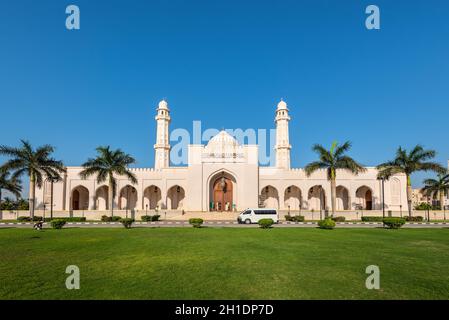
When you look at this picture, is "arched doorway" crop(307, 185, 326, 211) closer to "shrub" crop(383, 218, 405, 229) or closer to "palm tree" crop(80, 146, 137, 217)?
"shrub" crop(383, 218, 405, 229)

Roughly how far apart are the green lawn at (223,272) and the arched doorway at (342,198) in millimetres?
29740

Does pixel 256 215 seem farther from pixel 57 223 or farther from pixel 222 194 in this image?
pixel 57 223

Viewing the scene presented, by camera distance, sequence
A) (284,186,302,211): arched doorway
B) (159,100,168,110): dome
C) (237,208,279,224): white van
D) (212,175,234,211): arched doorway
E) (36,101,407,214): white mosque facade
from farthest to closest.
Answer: (159,100,168,110): dome < (284,186,302,211): arched doorway < (212,175,234,211): arched doorway < (36,101,407,214): white mosque facade < (237,208,279,224): white van

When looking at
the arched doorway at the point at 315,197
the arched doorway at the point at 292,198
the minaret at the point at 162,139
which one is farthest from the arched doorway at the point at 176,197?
the arched doorway at the point at 315,197

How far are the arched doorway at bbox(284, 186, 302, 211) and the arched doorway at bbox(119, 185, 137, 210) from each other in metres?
19.9

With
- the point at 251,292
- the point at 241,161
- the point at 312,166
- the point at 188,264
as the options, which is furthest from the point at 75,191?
the point at 251,292

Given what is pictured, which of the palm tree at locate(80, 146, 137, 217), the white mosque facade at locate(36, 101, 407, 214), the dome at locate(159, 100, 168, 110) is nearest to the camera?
the palm tree at locate(80, 146, 137, 217)

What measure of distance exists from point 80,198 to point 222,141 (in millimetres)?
21340

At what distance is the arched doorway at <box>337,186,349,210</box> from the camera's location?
131 feet

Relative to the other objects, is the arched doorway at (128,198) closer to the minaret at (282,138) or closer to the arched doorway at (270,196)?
the arched doorway at (270,196)

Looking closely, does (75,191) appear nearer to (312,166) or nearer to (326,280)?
(312,166)

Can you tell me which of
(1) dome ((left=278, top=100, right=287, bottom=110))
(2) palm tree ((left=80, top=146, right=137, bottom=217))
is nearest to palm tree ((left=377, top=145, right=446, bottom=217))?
(1) dome ((left=278, top=100, right=287, bottom=110))

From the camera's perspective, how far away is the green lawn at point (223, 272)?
5719 mm
